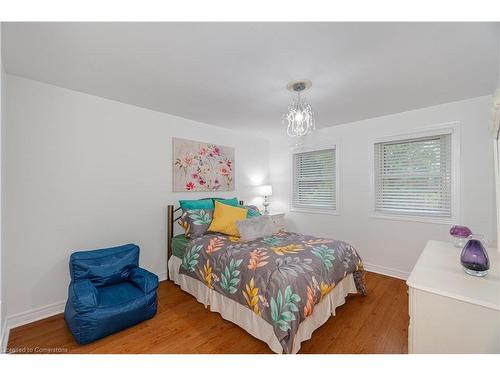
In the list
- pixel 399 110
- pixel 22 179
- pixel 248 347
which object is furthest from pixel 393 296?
pixel 22 179

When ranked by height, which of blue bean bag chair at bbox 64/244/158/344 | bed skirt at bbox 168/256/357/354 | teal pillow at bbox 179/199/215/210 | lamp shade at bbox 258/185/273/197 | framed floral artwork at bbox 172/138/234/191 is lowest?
bed skirt at bbox 168/256/357/354

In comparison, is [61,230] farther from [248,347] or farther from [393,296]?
[393,296]

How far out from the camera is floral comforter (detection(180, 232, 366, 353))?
1514 mm

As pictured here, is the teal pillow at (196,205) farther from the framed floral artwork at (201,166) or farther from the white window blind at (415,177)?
the white window blind at (415,177)

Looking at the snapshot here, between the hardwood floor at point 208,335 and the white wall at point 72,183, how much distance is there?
52 centimetres

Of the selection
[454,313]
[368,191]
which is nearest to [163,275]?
[454,313]

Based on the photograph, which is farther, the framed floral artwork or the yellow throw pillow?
the framed floral artwork

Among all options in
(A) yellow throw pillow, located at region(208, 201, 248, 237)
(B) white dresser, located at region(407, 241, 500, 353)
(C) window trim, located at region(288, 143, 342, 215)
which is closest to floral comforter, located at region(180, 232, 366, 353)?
(A) yellow throw pillow, located at region(208, 201, 248, 237)

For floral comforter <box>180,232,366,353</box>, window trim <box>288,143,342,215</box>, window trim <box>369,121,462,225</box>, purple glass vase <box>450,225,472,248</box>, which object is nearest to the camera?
floral comforter <box>180,232,366,353</box>

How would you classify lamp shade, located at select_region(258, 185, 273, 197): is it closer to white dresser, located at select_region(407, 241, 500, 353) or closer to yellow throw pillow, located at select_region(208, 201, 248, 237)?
yellow throw pillow, located at select_region(208, 201, 248, 237)

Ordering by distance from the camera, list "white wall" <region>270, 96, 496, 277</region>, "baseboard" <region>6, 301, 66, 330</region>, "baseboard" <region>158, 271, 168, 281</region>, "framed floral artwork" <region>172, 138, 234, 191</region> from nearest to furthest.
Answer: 1. "baseboard" <region>6, 301, 66, 330</region>
2. "white wall" <region>270, 96, 496, 277</region>
3. "baseboard" <region>158, 271, 168, 281</region>
4. "framed floral artwork" <region>172, 138, 234, 191</region>

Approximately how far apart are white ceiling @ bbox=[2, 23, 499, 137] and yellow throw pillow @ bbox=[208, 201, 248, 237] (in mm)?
1342

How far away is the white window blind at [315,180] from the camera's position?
3.71m

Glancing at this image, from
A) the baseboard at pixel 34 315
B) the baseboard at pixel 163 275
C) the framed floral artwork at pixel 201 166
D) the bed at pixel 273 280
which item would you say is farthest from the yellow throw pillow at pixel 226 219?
the baseboard at pixel 34 315
